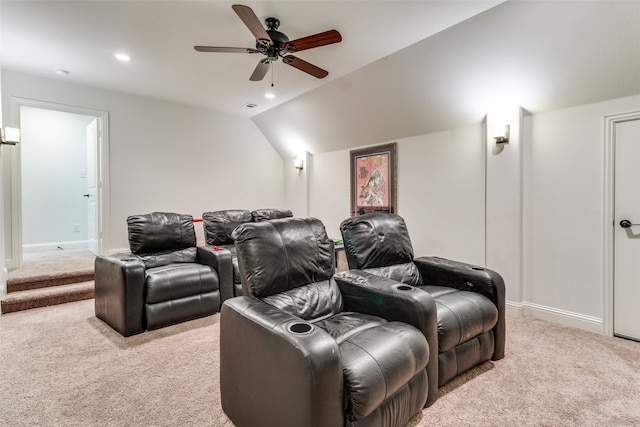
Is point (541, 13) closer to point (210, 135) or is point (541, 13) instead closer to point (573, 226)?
point (573, 226)

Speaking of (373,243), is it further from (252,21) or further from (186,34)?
(186,34)

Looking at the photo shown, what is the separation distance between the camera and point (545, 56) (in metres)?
2.64

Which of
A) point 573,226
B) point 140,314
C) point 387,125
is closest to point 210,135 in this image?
point 387,125

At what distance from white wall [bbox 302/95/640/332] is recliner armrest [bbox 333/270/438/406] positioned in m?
1.97

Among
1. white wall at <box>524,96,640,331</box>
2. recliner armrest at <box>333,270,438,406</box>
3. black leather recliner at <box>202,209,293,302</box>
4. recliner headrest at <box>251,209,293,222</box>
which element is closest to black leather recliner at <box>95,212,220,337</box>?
black leather recliner at <box>202,209,293,302</box>

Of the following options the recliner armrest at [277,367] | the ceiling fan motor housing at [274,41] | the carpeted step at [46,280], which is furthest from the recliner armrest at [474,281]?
the carpeted step at [46,280]

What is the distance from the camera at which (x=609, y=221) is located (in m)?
2.70

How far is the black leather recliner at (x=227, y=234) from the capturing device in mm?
3342

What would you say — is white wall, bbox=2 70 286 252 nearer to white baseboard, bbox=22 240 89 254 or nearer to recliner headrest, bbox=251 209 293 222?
recliner headrest, bbox=251 209 293 222

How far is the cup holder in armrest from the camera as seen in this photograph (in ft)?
4.16

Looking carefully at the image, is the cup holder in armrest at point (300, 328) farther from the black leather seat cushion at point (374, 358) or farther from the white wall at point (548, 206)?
the white wall at point (548, 206)

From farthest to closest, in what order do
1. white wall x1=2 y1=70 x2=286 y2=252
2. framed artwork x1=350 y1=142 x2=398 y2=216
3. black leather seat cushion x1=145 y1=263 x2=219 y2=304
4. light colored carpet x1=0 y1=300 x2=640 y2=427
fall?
framed artwork x1=350 y1=142 x2=398 y2=216 → white wall x1=2 y1=70 x2=286 y2=252 → black leather seat cushion x1=145 y1=263 x2=219 y2=304 → light colored carpet x1=0 y1=300 x2=640 y2=427

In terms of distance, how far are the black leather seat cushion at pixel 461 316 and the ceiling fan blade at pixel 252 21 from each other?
92.3 inches

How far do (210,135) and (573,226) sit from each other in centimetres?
529
